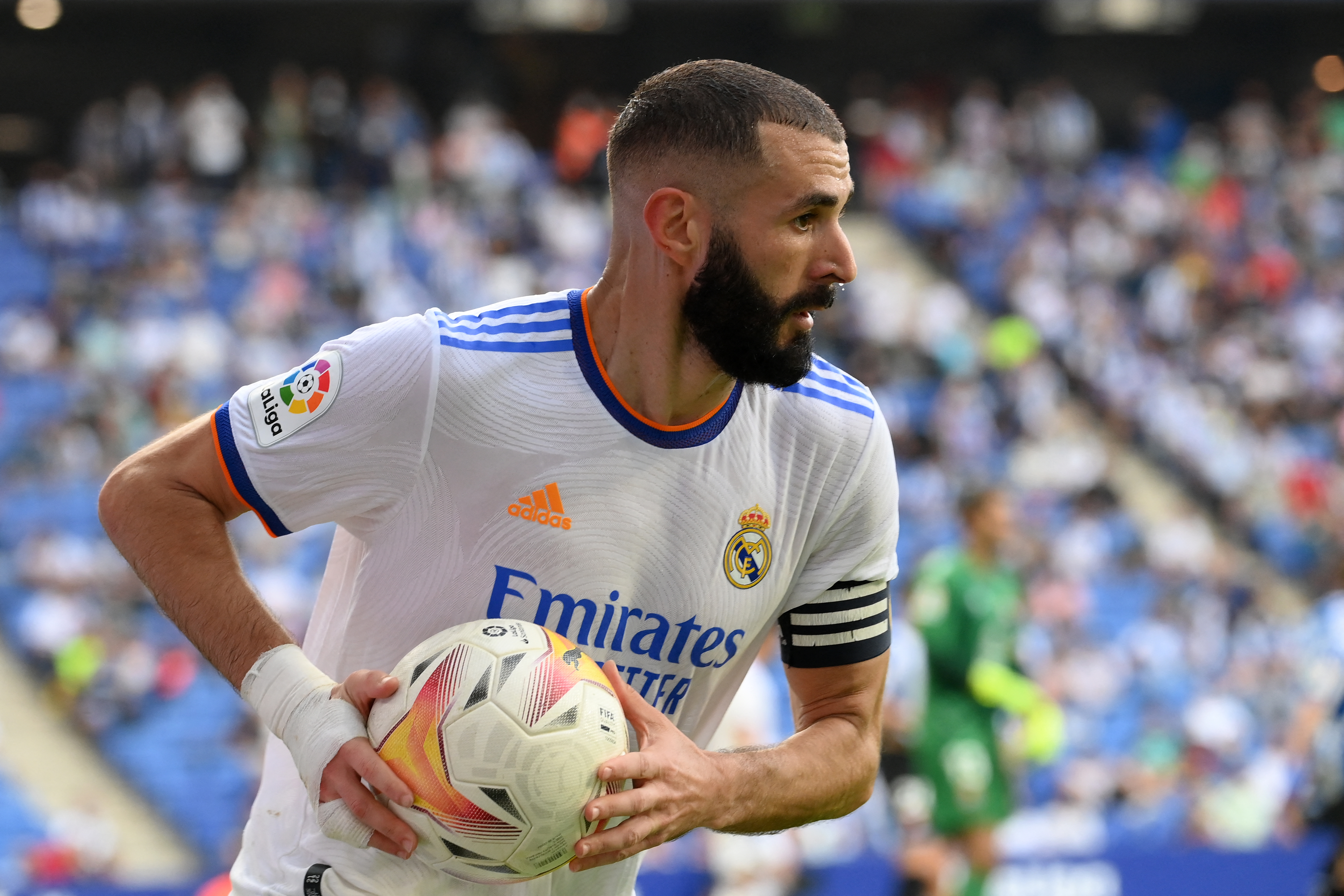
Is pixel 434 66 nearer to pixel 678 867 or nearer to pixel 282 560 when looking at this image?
pixel 282 560

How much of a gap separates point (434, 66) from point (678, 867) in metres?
15.3

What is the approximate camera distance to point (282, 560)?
1276 cm

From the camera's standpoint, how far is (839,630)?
9.46 feet

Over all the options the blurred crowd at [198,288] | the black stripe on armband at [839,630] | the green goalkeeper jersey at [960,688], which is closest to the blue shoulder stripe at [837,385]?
the black stripe on armband at [839,630]

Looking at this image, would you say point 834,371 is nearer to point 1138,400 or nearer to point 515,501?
point 515,501

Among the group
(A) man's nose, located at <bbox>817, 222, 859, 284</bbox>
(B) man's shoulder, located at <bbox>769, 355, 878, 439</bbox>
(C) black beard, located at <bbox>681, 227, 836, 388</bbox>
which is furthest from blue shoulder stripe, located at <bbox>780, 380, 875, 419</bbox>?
(A) man's nose, located at <bbox>817, 222, 859, 284</bbox>

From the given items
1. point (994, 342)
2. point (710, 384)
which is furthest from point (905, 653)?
point (994, 342)

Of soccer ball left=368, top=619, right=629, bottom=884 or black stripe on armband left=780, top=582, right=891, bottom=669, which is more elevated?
black stripe on armband left=780, top=582, right=891, bottom=669

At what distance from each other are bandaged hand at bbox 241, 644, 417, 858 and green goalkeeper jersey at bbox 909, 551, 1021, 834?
5.16m

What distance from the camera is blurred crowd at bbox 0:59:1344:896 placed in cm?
1192

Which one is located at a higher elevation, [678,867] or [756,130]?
[756,130]

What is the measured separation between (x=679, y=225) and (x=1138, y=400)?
16005 mm

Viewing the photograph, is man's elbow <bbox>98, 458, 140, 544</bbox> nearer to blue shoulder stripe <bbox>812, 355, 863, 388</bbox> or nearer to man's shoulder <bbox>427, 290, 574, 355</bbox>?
man's shoulder <bbox>427, 290, 574, 355</bbox>

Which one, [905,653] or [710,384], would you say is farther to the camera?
[905,653]
